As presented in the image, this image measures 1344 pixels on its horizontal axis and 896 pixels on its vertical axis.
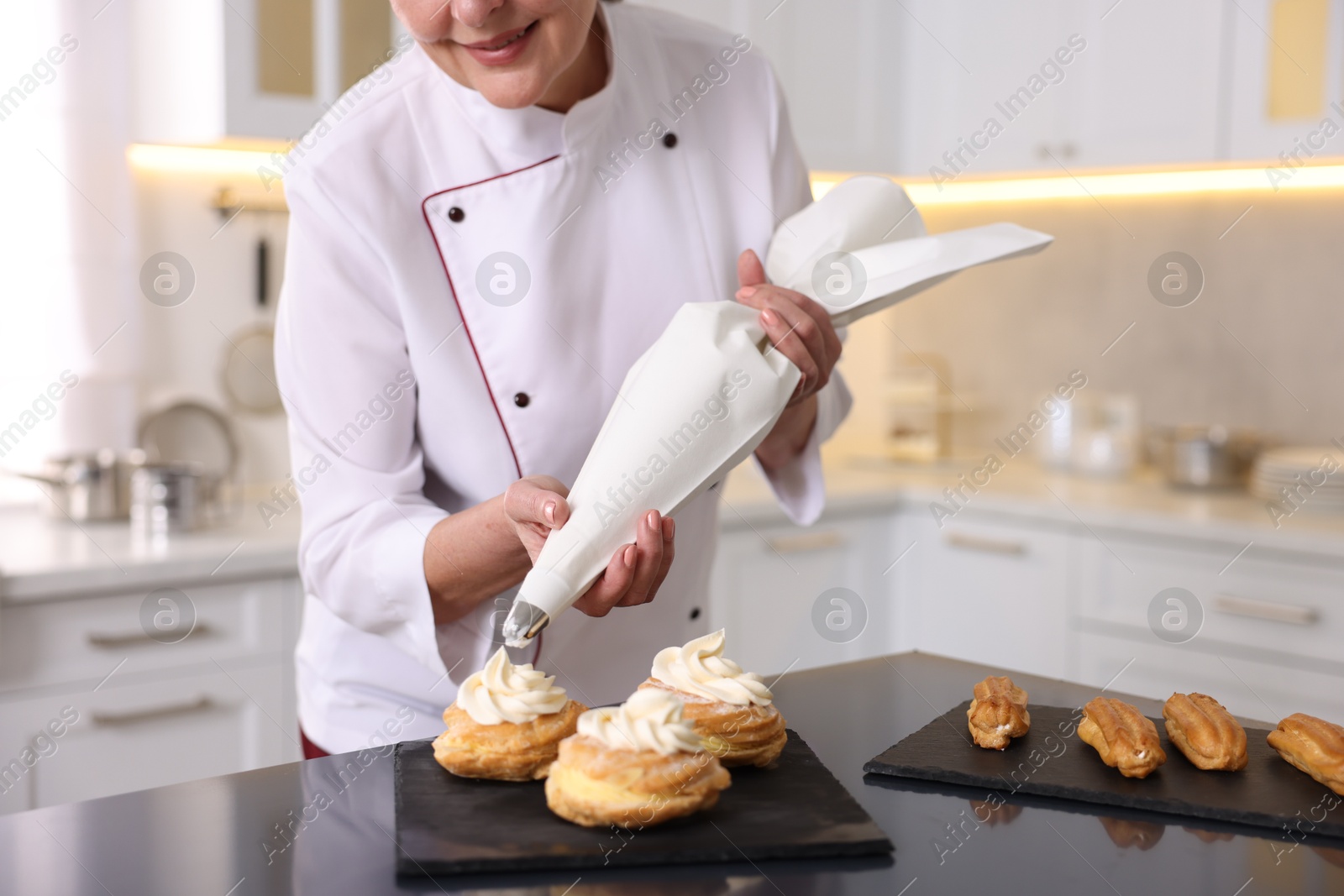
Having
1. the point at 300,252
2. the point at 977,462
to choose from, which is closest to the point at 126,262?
the point at 300,252

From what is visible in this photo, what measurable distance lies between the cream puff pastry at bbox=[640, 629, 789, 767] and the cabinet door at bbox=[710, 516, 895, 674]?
58.6 inches

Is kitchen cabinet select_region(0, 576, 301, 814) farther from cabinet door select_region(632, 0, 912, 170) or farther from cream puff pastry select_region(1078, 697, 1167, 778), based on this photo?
cabinet door select_region(632, 0, 912, 170)

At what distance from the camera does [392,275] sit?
1.14 meters

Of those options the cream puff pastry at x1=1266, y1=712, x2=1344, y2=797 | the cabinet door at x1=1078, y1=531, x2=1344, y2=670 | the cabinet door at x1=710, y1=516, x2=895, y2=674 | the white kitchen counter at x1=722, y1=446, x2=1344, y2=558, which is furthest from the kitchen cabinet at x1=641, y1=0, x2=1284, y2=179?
the cream puff pastry at x1=1266, y1=712, x2=1344, y2=797

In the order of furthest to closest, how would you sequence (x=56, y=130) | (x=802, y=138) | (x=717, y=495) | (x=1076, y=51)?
1. (x=802, y=138)
2. (x=1076, y=51)
3. (x=56, y=130)
4. (x=717, y=495)

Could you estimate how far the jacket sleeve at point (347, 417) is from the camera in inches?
43.5

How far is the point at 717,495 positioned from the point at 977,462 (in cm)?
173

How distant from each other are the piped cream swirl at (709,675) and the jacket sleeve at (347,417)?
29 centimetres

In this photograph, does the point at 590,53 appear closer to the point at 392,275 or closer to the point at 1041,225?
the point at 392,275

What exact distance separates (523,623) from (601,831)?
179mm

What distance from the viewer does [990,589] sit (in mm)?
Answer: 2484

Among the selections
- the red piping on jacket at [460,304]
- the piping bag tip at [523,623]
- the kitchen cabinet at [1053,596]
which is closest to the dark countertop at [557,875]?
the piping bag tip at [523,623]

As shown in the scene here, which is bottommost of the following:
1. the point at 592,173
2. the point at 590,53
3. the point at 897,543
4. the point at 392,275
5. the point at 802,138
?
the point at 897,543

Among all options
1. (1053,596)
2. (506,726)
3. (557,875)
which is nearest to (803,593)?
(1053,596)
